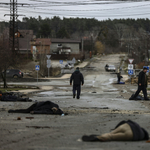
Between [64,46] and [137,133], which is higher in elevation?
[64,46]

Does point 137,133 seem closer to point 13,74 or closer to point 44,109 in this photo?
point 44,109

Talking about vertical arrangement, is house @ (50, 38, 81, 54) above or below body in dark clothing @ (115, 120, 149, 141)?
above

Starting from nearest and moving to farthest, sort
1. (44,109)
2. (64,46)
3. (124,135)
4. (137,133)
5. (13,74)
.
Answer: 1. (124,135)
2. (137,133)
3. (44,109)
4. (13,74)
5. (64,46)

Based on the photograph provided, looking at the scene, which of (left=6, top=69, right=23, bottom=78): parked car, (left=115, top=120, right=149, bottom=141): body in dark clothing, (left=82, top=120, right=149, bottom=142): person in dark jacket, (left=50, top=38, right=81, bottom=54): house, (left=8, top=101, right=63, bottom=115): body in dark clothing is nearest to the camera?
(left=82, top=120, right=149, bottom=142): person in dark jacket

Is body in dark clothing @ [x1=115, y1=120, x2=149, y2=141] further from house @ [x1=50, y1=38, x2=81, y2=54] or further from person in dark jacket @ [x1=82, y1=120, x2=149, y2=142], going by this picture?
house @ [x1=50, y1=38, x2=81, y2=54]

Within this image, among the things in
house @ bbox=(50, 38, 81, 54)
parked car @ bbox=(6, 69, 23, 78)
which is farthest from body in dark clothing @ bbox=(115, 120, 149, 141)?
house @ bbox=(50, 38, 81, 54)

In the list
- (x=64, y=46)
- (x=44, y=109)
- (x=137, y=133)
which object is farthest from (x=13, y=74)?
(x=64, y=46)

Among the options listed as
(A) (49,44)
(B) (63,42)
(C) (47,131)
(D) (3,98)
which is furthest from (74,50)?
(C) (47,131)

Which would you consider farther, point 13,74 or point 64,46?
point 64,46

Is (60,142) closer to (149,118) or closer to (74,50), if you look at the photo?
(149,118)

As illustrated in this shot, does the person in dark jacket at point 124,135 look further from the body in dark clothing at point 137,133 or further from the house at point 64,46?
Answer: the house at point 64,46

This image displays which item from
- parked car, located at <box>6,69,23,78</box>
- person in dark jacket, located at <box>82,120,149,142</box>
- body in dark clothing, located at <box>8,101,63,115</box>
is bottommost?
parked car, located at <box>6,69,23,78</box>

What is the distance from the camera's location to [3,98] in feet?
56.5

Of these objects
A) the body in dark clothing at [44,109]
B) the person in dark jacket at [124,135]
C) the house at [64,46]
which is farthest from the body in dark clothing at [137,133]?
the house at [64,46]
